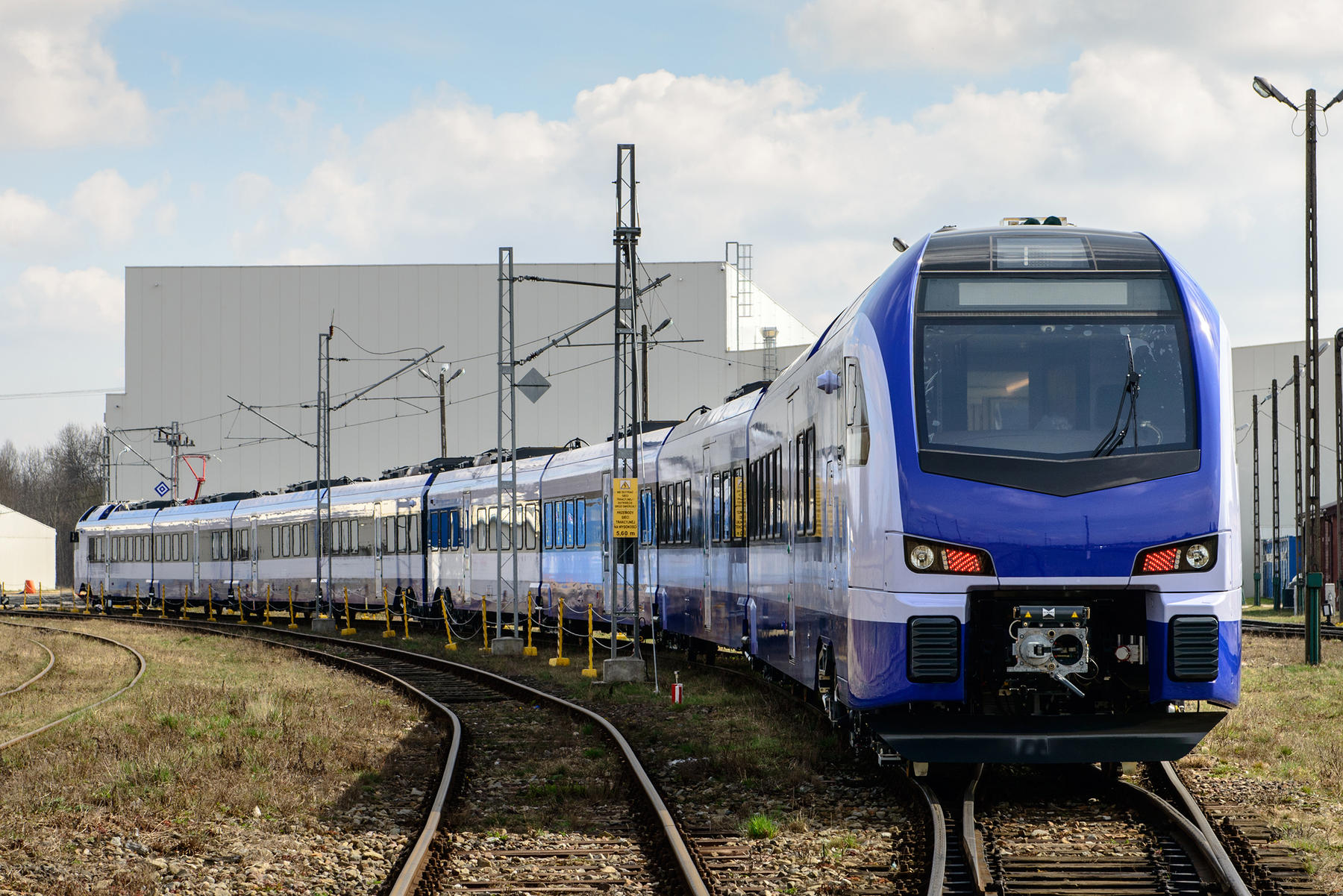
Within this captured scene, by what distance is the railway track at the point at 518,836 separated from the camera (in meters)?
8.05

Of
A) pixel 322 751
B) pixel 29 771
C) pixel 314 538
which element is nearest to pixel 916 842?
pixel 322 751

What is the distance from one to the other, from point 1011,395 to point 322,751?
6.92m

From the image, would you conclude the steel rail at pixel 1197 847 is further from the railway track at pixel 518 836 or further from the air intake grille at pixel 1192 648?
the railway track at pixel 518 836

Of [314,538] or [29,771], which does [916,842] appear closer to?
[29,771]

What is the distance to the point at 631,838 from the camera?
9.16 metres

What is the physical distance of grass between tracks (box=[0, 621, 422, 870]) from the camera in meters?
9.91

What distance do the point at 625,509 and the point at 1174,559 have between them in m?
11.2

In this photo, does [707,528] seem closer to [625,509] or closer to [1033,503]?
[625,509]

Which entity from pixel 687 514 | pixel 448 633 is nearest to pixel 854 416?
pixel 687 514

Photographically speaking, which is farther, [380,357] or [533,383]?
[380,357]

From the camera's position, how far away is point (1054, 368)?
927 centimetres

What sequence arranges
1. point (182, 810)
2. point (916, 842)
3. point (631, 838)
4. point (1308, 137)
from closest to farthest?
point (916, 842) < point (631, 838) < point (182, 810) < point (1308, 137)

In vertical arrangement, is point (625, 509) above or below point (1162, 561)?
above

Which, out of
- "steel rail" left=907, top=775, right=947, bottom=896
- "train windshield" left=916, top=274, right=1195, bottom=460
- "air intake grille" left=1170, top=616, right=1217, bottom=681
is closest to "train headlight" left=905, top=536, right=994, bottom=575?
"train windshield" left=916, top=274, right=1195, bottom=460
